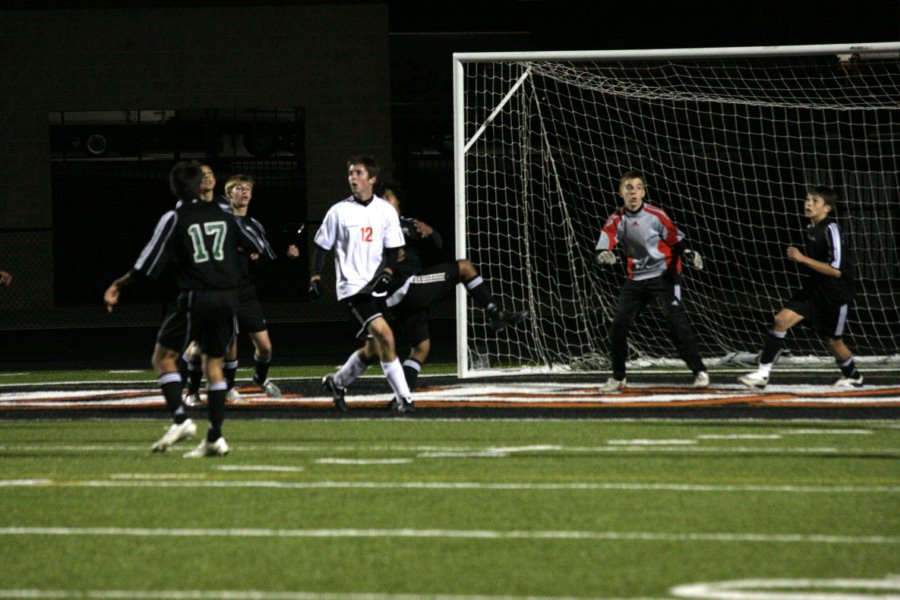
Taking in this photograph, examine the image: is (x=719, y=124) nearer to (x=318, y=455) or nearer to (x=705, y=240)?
(x=705, y=240)

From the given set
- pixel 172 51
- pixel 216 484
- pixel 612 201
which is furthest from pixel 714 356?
pixel 172 51

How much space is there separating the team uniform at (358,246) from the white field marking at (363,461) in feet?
7.01

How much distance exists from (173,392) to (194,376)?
2.53 m

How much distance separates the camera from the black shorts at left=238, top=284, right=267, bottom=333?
1212 centimetres

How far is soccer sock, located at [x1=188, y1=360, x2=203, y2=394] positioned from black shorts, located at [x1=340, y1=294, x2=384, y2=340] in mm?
1516

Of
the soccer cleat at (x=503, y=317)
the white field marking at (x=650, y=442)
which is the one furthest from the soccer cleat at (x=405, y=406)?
the white field marking at (x=650, y=442)

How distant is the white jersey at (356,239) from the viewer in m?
10.9

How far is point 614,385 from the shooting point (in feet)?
41.3

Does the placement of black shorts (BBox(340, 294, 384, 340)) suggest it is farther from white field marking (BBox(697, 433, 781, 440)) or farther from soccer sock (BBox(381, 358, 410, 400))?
white field marking (BBox(697, 433, 781, 440))

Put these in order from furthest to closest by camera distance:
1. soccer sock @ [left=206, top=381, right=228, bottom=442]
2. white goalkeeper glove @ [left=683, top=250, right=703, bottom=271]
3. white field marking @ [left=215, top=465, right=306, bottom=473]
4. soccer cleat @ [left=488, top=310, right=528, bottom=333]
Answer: white goalkeeper glove @ [left=683, top=250, right=703, bottom=271], soccer cleat @ [left=488, top=310, right=528, bottom=333], soccer sock @ [left=206, top=381, right=228, bottom=442], white field marking @ [left=215, top=465, right=306, bottom=473]

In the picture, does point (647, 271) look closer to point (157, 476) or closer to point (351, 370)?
point (351, 370)

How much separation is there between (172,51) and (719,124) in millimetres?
10087

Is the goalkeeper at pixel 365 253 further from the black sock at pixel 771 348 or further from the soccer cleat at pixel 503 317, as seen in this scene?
the black sock at pixel 771 348

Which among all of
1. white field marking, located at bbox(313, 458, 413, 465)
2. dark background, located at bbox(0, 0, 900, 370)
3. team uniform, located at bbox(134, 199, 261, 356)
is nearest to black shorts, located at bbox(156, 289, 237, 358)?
team uniform, located at bbox(134, 199, 261, 356)
